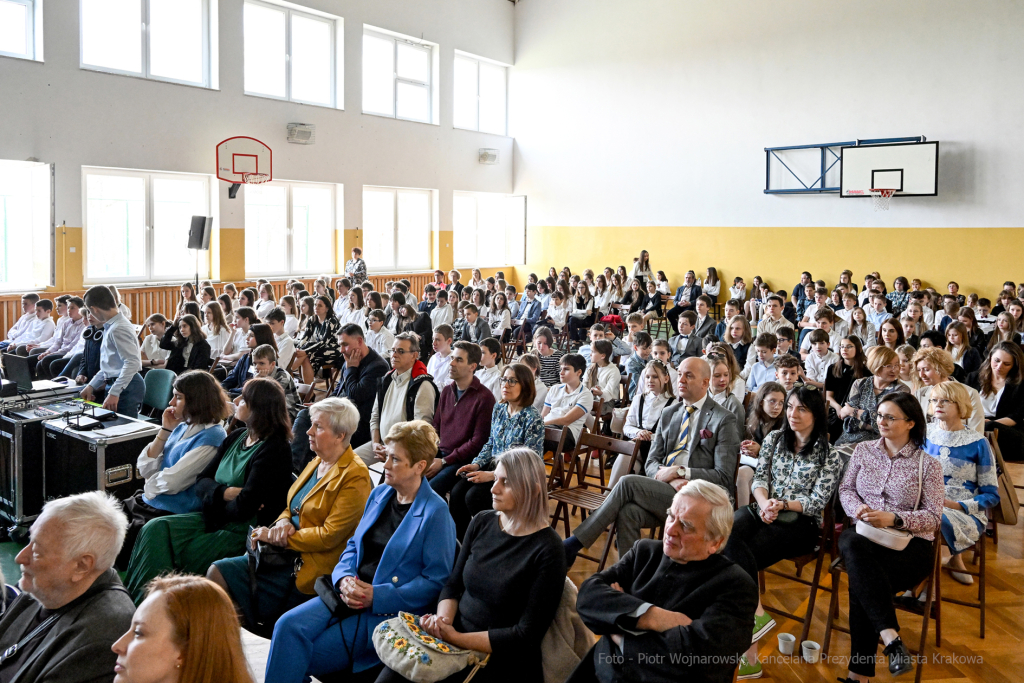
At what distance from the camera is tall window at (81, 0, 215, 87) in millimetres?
11094

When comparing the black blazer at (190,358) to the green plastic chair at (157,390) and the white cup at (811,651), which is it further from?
the white cup at (811,651)

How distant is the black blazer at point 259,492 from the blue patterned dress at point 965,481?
3.04 metres

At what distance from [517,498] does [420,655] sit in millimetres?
588

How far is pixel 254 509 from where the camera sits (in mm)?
3453

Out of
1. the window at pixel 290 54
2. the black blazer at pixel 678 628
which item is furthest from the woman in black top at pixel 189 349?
the window at pixel 290 54

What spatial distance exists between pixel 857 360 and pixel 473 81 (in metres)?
13.0

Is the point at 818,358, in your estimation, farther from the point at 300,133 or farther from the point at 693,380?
Answer: the point at 300,133

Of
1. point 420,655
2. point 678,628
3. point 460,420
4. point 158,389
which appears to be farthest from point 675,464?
point 158,389

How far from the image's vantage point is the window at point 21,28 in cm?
1022

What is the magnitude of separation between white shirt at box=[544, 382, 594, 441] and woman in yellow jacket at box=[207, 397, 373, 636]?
81.9 inches

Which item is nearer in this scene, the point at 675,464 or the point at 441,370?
the point at 675,464

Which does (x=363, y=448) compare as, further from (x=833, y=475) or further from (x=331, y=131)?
(x=331, y=131)

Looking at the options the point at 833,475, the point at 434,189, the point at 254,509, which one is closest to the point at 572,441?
the point at 833,475

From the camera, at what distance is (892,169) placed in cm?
1235
